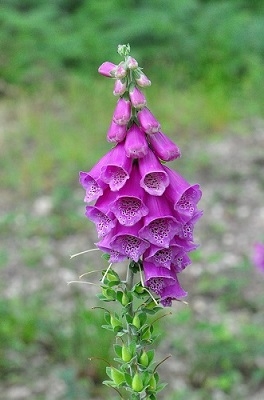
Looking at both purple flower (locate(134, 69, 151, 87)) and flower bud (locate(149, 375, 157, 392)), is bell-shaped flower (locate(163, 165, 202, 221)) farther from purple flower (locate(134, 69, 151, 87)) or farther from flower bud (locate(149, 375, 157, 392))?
flower bud (locate(149, 375, 157, 392))

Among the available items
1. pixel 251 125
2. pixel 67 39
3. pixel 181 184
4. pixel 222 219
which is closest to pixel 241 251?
pixel 222 219

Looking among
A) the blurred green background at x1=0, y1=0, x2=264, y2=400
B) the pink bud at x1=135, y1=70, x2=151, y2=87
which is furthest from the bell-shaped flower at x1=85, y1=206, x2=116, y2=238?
the blurred green background at x1=0, y1=0, x2=264, y2=400

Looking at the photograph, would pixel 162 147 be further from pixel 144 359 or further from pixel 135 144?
pixel 144 359

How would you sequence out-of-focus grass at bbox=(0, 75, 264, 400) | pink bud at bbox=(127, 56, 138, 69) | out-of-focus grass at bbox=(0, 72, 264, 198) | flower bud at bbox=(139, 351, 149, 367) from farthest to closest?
out-of-focus grass at bbox=(0, 72, 264, 198)
out-of-focus grass at bbox=(0, 75, 264, 400)
flower bud at bbox=(139, 351, 149, 367)
pink bud at bbox=(127, 56, 138, 69)

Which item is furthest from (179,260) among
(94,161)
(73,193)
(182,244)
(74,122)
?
(74,122)

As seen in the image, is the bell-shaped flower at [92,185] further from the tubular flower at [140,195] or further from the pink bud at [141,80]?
the pink bud at [141,80]
